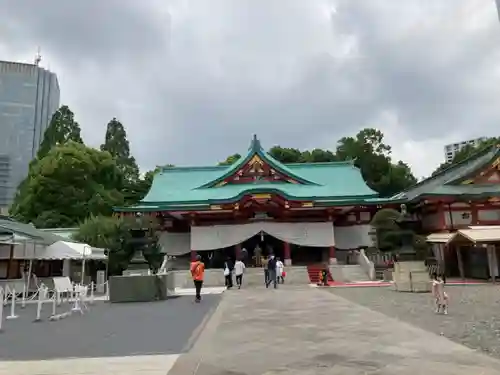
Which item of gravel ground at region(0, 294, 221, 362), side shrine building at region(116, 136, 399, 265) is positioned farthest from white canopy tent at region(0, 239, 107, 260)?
side shrine building at region(116, 136, 399, 265)

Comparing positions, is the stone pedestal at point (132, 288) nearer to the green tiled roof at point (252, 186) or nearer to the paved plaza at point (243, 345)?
the paved plaza at point (243, 345)

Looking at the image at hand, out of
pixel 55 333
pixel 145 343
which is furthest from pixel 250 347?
pixel 55 333

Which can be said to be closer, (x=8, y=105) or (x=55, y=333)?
(x=55, y=333)

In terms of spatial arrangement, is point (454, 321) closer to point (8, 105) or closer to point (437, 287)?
point (437, 287)

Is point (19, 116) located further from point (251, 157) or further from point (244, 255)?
point (244, 255)

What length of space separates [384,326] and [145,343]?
4.11 m

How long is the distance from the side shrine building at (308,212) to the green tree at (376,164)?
1652 cm

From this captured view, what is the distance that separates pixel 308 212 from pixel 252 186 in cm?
419

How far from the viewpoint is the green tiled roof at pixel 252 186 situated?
28.6 metres

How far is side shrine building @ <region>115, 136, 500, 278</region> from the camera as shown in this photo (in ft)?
85.9

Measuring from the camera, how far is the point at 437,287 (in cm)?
994

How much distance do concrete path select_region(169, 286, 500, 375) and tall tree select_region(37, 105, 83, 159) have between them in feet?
130

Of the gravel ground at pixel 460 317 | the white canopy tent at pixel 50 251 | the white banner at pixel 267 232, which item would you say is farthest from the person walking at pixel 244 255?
the gravel ground at pixel 460 317

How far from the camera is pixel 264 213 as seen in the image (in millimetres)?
29344
